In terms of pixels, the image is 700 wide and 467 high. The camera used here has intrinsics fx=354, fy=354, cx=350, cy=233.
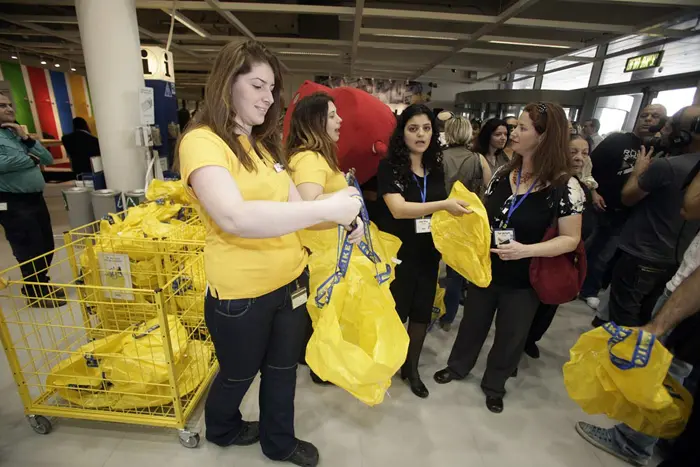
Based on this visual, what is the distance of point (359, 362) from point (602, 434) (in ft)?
5.15

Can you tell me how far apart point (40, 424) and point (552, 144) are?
269 centimetres

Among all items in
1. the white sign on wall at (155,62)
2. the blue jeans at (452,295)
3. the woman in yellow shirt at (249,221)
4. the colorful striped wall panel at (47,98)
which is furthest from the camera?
the colorful striped wall panel at (47,98)

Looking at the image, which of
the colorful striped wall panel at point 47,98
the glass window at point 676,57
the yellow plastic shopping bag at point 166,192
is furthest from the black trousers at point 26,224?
the colorful striped wall panel at point 47,98

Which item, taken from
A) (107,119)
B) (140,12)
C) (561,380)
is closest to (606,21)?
(561,380)

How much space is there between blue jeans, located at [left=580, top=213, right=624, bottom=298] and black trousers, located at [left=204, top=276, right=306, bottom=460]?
9.79 ft

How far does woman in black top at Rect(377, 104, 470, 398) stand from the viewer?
5.66 feet

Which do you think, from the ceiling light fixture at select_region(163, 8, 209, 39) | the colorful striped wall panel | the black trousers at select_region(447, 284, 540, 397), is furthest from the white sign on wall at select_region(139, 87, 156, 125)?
the colorful striped wall panel

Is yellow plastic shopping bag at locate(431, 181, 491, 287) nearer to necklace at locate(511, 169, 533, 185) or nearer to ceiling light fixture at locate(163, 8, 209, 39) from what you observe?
necklace at locate(511, 169, 533, 185)

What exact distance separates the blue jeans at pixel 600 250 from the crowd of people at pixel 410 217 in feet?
0.29

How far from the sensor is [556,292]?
171 centimetres

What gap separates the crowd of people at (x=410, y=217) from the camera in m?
0.98

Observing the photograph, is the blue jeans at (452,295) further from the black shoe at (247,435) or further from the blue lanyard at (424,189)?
the black shoe at (247,435)

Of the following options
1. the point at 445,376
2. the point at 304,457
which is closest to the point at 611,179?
the point at 445,376

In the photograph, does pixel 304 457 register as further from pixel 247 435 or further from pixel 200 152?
pixel 200 152
